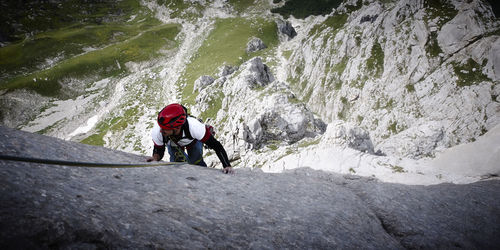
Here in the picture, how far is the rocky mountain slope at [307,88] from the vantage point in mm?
27797

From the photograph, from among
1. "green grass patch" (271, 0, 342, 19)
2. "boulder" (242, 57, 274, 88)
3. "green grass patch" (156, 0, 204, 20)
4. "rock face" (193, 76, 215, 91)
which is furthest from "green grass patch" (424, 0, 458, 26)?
"green grass patch" (156, 0, 204, 20)

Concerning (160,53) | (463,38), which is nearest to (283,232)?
(463,38)

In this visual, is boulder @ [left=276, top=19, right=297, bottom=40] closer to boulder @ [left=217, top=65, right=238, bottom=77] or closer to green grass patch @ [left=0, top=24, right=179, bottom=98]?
boulder @ [left=217, top=65, right=238, bottom=77]

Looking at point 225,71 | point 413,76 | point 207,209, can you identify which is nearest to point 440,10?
point 413,76

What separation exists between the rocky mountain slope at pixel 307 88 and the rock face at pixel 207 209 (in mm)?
6561

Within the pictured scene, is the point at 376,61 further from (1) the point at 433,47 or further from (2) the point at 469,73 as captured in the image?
(2) the point at 469,73

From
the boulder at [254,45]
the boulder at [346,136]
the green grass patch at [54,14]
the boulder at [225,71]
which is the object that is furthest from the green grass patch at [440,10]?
the green grass patch at [54,14]

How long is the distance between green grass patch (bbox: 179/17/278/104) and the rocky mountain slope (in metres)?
0.77

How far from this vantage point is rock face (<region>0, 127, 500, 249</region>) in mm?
4035

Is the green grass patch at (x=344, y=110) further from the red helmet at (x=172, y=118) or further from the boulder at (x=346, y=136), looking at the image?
the red helmet at (x=172, y=118)

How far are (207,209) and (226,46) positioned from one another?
302ft

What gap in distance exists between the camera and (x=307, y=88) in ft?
213

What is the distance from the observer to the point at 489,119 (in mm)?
33469

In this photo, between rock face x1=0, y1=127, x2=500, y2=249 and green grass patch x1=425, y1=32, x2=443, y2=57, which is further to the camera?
green grass patch x1=425, y1=32, x2=443, y2=57
